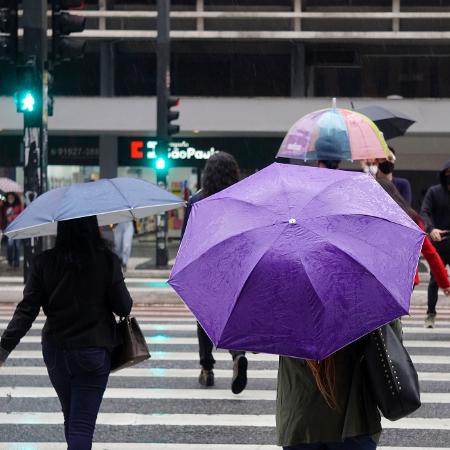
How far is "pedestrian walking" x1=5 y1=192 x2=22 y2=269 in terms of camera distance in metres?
22.5

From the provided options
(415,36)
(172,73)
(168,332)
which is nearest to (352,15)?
(415,36)

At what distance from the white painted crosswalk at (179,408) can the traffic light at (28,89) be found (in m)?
5.80

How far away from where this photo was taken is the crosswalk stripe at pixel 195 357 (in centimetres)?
988

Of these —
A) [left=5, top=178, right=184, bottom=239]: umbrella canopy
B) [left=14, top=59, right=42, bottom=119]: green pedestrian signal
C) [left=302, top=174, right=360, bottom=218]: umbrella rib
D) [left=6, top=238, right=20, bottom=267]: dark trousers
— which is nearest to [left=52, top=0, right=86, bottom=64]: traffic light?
[left=14, top=59, right=42, bottom=119]: green pedestrian signal

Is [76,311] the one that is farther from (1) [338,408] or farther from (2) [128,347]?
(1) [338,408]

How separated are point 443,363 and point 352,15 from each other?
2159 centimetres

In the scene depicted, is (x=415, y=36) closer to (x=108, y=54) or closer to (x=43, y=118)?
(x=108, y=54)

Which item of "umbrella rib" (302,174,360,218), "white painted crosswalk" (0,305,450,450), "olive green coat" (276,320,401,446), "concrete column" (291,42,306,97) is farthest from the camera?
"concrete column" (291,42,306,97)

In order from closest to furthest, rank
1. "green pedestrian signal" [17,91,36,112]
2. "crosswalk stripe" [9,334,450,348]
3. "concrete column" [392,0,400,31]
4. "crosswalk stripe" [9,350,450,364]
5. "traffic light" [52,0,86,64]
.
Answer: "crosswalk stripe" [9,350,450,364] < "crosswalk stripe" [9,334,450,348] < "traffic light" [52,0,86,64] < "green pedestrian signal" [17,91,36,112] < "concrete column" [392,0,400,31]

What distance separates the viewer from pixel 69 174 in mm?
31766

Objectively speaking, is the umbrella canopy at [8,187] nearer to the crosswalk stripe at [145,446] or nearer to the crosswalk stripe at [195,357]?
the crosswalk stripe at [195,357]

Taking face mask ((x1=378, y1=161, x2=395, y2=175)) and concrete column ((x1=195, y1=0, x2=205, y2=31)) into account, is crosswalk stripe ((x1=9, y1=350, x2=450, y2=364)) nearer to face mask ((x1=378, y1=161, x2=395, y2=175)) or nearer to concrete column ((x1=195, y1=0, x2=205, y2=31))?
face mask ((x1=378, y1=161, x2=395, y2=175))

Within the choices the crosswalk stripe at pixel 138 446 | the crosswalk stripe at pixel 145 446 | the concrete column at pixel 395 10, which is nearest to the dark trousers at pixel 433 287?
the crosswalk stripe at pixel 145 446

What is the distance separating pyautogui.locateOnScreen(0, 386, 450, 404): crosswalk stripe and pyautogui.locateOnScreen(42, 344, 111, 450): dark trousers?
9.87ft
